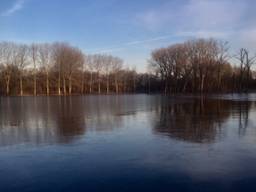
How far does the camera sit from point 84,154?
8617 mm

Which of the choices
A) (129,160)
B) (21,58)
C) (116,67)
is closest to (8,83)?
(21,58)

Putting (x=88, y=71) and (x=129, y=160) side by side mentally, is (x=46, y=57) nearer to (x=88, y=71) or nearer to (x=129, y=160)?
(x=88, y=71)

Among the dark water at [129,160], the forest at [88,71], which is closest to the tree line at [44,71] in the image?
the forest at [88,71]

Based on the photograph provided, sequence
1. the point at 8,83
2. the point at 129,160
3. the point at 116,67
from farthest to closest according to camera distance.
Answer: the point at 116,67
the point at 8,83
the point at 129,160

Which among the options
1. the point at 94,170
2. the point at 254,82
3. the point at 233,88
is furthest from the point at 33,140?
the point at 254,82

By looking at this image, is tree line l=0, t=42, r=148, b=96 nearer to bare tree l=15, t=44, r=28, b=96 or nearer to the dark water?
bare tree l=15, t=44, r=28, b=96

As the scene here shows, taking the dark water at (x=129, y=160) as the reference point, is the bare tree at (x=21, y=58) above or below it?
above

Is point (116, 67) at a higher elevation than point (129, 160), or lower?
higher

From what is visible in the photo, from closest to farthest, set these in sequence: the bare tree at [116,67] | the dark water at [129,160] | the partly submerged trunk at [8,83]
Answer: the dark water at [129,160] → the partly submerged trunk at [8,83] → the bare tree at [116,67]

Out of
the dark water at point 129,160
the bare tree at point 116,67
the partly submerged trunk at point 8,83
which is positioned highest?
the bare tree at point 116,67

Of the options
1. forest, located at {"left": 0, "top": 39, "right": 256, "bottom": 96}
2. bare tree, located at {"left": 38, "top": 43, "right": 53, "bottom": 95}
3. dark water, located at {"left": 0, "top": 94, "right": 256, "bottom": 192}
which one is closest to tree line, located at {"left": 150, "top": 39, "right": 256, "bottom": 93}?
forest, located at {"left": 0, "top": 39, "right": 256, "bottom": 96}

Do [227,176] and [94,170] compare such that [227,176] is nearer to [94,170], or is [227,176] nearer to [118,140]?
[94,170]

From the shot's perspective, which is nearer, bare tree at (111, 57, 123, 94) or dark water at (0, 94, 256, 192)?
dark water at (0, 94, 256, 192)

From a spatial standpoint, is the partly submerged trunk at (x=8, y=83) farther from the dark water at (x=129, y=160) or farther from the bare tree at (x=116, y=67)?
the dark water at (x=129, y=160)
